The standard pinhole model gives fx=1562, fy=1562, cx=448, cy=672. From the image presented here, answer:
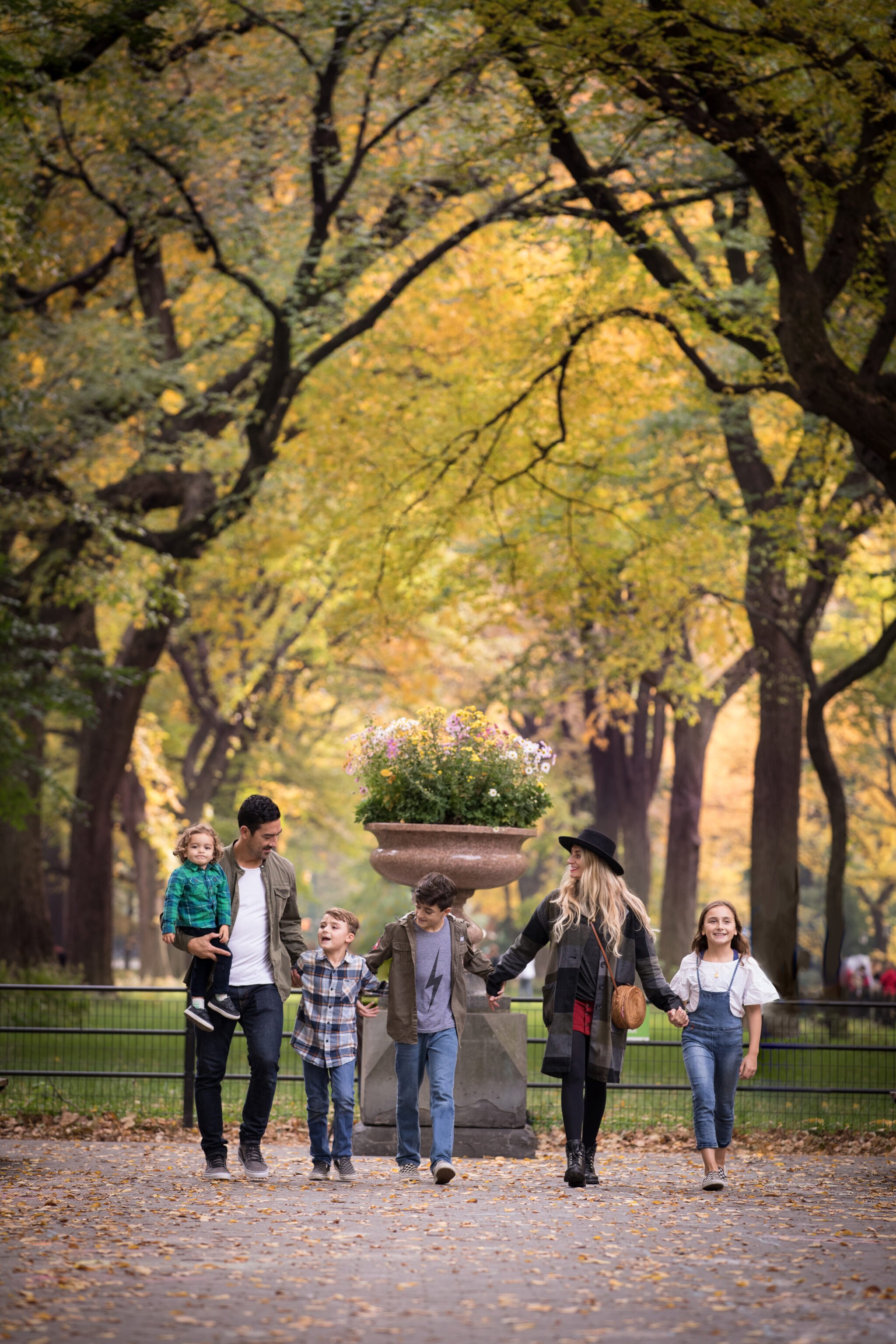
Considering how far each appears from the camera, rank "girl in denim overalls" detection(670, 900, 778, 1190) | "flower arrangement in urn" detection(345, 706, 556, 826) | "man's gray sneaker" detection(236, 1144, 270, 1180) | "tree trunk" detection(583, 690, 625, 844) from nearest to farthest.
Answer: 1. "girl in denim overalls" detection(670, 900, 778, 1190)
2. "man's gray sneaker" detection(236, 1144, 270, 1180)
3. "flower arrangement in urn" detection(345, 706, 556, 826)
4. "tree trunk" detection(583, 690, 625, 844)

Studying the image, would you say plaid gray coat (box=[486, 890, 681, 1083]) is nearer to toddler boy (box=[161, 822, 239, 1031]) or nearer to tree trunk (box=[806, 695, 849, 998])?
toddler boy (box=[161, 822, 239, 1031])

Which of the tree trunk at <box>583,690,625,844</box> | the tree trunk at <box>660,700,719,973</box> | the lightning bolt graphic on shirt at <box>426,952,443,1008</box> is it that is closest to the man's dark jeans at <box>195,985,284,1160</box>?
the lightning bolt graphic on shirt at <box>426,952,443,1008</box>

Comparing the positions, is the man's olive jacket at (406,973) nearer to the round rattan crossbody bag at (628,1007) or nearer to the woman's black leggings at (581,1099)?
the woman's black leggings at (581,1099)

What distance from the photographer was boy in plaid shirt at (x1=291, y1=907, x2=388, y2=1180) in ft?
27.4

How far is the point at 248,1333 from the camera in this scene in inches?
190

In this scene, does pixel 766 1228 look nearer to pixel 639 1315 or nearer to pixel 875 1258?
pixel 875 1258

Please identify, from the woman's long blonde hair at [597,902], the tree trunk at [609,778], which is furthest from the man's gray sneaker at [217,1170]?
Answer: the tree trunk at [609,778]

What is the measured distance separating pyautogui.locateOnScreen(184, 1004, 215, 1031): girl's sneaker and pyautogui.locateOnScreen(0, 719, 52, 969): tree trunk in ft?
47.3

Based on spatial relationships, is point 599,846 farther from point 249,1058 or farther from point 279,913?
point 249,1058

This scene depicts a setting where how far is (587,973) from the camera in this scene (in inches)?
324

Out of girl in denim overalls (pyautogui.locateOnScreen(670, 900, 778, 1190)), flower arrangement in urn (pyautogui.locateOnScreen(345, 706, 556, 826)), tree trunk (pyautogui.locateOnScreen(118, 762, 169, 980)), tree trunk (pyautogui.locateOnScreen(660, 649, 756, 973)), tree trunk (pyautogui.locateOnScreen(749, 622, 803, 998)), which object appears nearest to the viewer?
girl in denim overalls (pyautogui.locateOnScreen(670, 900, 778, 1190))

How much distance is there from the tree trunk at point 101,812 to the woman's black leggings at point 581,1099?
14227 mm

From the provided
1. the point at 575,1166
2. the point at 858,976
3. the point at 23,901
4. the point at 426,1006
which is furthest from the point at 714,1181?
the point at 858,976

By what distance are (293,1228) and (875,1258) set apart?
2.43 metres
